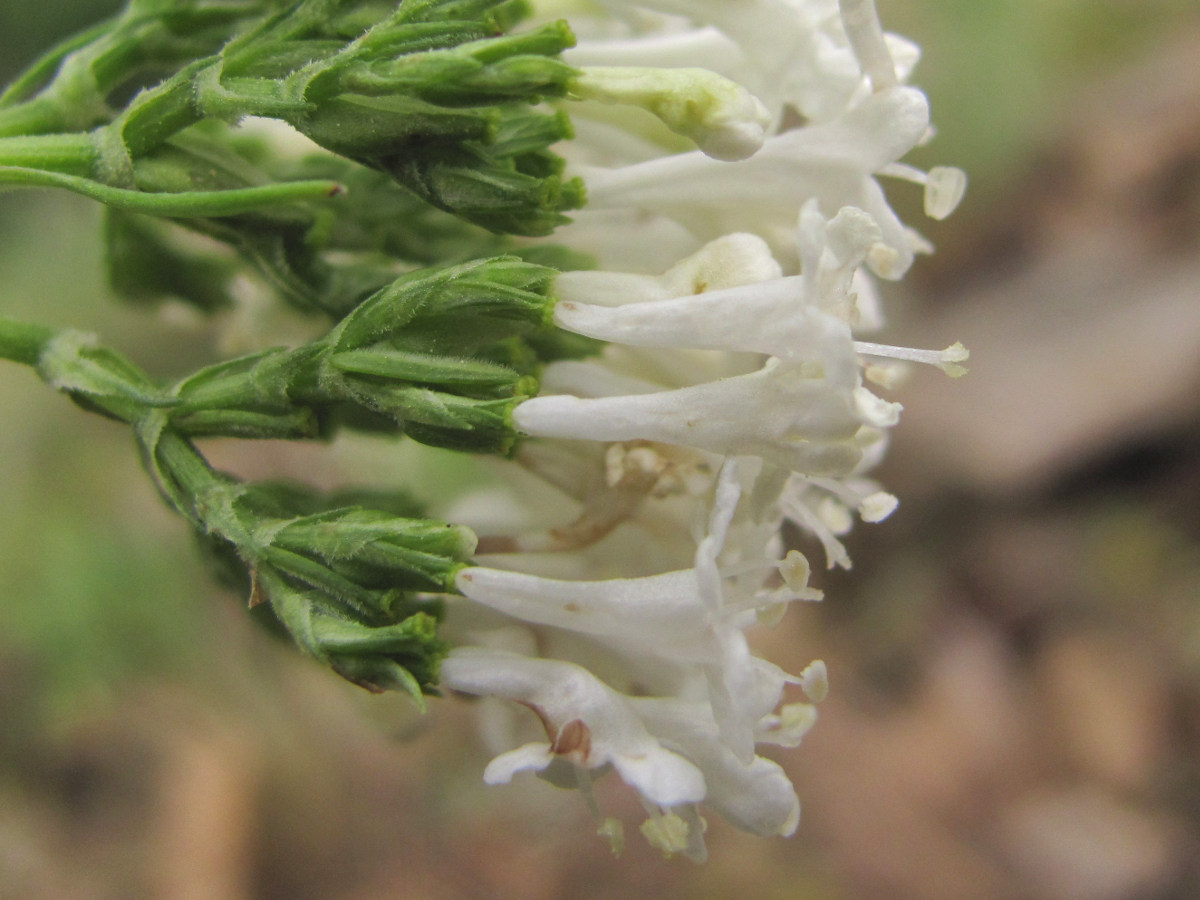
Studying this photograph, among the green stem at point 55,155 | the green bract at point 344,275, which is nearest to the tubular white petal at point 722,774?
the green bract at point 344,275

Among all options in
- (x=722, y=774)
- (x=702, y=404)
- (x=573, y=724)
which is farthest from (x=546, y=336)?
(x=722, y=774)

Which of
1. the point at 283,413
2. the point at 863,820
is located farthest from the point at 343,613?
the point at 863,820

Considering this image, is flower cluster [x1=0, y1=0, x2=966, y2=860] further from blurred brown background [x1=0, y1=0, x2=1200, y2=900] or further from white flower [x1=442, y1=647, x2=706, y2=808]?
blurred brown background [x1=0, y1=0, x2=1200, y2=900]

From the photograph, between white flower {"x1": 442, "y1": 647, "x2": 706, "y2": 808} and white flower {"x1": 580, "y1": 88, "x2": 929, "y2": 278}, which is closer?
white flower {"x1": 442, "y1": 647, "x2": 706, "y2": 808}

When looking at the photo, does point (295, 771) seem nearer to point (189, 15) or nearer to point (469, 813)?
point (469, 813)

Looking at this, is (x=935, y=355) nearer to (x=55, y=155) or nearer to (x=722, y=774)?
(x=722, y=774)

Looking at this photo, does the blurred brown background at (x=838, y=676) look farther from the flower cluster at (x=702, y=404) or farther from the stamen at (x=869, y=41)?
the stamen at (x=869, y=41)

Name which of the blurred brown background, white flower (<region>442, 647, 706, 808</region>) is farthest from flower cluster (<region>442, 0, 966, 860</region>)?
the blurred brown background
